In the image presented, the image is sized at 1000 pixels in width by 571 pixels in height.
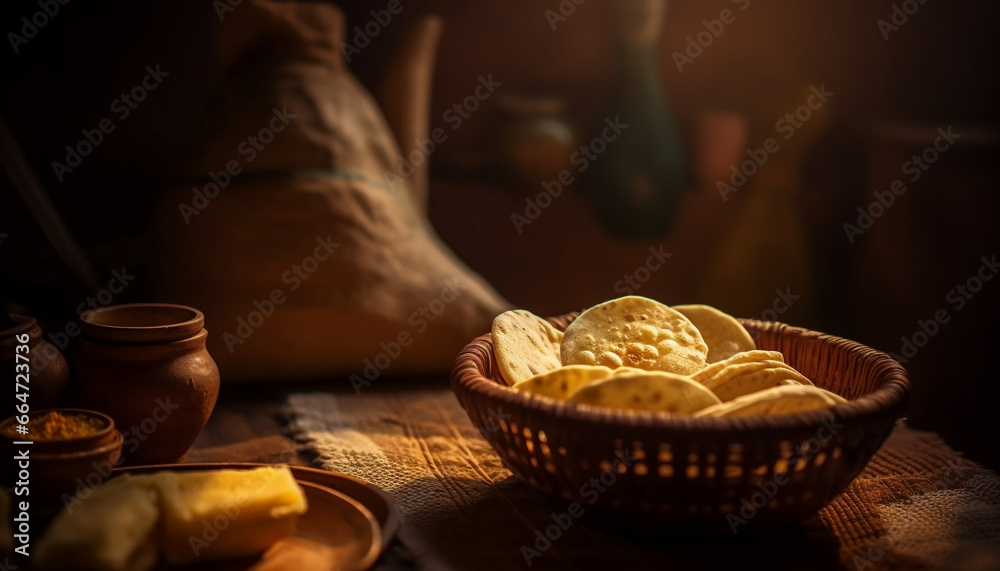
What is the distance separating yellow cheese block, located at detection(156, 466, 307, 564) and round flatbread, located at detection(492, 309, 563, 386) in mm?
230

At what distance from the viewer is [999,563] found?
76cm

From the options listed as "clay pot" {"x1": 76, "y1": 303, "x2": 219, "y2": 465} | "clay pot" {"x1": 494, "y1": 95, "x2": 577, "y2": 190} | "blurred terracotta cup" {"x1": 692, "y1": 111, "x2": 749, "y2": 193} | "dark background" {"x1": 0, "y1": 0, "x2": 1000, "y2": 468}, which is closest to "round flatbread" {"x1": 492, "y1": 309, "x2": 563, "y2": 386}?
"clay pot" {"x1": 76, "y1": 303, "x2": 219, "y2": 465}

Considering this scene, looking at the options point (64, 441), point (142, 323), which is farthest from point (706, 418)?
point (142, 323)

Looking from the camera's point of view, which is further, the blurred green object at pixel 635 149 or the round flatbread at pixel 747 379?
the blurred green object at pixel 635 149

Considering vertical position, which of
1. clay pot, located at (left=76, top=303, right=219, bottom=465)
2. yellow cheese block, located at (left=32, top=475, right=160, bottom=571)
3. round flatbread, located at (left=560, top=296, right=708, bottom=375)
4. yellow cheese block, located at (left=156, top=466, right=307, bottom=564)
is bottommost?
clay pot, located at (left=76, top=303, right=219, bottom=465)

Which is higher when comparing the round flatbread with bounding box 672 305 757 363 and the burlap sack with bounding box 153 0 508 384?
the round flatbread with bounding box 672 305 757 363

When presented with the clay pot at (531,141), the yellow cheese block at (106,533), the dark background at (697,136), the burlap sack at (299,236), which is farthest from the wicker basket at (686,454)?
the clay pot at (531,141)

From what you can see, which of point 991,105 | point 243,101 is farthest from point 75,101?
point 991,105

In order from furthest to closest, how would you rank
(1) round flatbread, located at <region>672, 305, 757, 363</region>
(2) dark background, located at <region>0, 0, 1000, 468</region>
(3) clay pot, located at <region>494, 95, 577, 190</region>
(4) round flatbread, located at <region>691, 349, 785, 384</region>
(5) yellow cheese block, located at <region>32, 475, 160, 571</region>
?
(3) clay pot, located at <region>494, 95, 577, 190</region> < (2) dark background, located at <region>0, 0, 1000, 468</region> < (1) round flatbread, located at <region>672, 305, 757, 363</region> < (4) round flatbread, located at <region>691, 349, 785, 384</region> < (5) yellow cheese block, located at <region>32, 475, 160, 571</region>

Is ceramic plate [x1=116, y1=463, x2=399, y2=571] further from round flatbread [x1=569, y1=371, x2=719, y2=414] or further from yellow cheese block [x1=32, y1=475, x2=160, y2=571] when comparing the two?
round flatbread [x1=569, y1=371, x2=719, y2=414]

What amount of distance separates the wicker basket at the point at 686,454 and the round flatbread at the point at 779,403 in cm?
2

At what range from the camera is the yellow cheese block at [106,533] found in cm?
64

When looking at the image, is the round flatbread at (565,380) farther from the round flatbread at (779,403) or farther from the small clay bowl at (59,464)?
the small clay bowl at (59,464)

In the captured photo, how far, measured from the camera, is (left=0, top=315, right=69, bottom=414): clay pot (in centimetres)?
89
